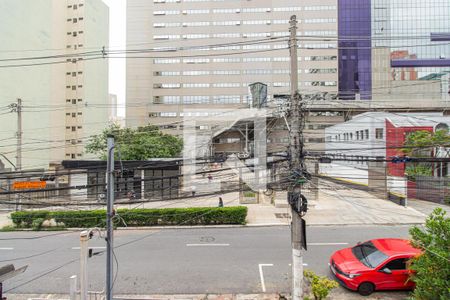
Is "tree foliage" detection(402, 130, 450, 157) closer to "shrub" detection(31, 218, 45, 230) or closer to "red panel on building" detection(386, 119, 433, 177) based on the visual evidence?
"red panel on building" detection(386, 119, 433, 177)

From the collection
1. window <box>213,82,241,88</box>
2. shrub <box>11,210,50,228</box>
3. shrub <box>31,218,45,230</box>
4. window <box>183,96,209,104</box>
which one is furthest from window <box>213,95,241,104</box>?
shrub <box>31,218,45,230</box>

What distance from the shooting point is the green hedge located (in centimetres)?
1563

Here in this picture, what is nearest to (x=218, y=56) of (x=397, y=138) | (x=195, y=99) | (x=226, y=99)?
(x=226, y=99)

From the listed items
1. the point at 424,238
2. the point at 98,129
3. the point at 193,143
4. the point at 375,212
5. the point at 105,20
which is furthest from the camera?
the point at 105,20

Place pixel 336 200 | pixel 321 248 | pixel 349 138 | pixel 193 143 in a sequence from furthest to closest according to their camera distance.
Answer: pixel 193 143
pixel 349 138
pixel 336 200
pixel 321 248

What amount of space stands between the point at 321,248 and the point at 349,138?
74.0 ft

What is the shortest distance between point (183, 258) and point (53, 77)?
49.3 meters

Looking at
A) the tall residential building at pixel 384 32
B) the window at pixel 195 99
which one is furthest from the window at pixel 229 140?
the tall residential building at pixel 384 32

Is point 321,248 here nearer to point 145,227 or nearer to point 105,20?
point 145,227

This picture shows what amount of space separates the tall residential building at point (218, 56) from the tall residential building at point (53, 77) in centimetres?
706

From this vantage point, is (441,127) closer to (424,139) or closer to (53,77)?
(424,139)

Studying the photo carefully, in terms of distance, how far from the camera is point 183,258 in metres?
10.9

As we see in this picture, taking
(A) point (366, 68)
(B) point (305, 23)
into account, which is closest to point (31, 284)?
(B) point (305, 23)

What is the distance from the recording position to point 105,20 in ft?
178
